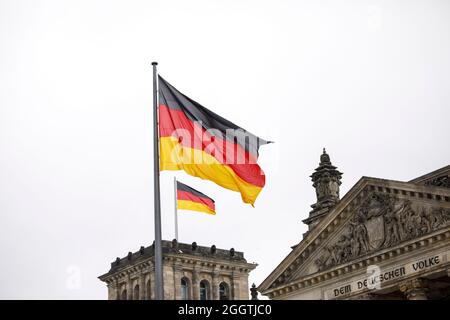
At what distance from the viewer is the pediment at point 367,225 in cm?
4416

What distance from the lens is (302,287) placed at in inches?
2041

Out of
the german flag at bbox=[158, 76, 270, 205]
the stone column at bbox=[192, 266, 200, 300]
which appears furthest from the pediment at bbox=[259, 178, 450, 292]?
the stone column at bbox=[192, 266, 200, 300]

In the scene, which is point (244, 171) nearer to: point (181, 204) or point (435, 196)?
point (181, 204)

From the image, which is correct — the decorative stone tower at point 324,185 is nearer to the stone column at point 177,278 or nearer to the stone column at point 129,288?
the stone column at point 177,278

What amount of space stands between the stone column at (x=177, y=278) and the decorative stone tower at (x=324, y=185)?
2983 centimetres

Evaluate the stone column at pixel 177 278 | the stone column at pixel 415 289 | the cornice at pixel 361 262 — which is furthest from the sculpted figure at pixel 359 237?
the stone column at pixel 177 278

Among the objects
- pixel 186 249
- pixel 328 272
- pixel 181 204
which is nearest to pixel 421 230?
pixel 328 272

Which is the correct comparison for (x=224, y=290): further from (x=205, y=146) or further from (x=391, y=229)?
(x=205, y=146)

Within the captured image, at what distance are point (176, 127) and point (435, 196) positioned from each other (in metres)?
25.4

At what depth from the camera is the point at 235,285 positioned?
91.8 metres

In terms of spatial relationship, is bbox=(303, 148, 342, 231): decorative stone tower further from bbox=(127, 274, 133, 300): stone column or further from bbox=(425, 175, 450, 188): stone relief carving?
bbox=(127, 274, 133, 300): stone column

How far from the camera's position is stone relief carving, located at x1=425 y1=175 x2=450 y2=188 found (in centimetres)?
4634
